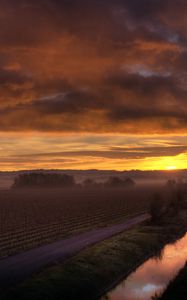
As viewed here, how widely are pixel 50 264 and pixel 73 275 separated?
323 centimetres

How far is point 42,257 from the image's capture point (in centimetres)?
4300

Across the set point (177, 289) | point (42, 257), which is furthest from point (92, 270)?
point (177, 289)

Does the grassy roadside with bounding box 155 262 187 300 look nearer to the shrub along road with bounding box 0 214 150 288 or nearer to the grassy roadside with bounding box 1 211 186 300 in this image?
the grassy roadside with bounding box 1 211 186 300

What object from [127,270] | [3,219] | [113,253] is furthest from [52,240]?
[3,219]

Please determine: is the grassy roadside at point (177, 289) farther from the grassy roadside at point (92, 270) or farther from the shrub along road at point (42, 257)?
the shrub along road at point (42, 257)

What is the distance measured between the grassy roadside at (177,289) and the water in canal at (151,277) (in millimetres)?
1150

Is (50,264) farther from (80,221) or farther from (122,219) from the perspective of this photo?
(122,219)

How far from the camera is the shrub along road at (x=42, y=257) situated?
3575 centimetres

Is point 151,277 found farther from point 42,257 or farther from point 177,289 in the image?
point 42,257

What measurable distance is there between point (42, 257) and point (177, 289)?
14393mm

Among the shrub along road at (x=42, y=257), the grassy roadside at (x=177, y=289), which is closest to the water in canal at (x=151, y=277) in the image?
the grassy roadside at (x=177, y=289)

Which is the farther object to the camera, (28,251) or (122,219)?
(122,219)

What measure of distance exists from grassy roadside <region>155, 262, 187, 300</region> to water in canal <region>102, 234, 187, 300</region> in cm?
115

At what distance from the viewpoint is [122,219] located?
3214 inches
